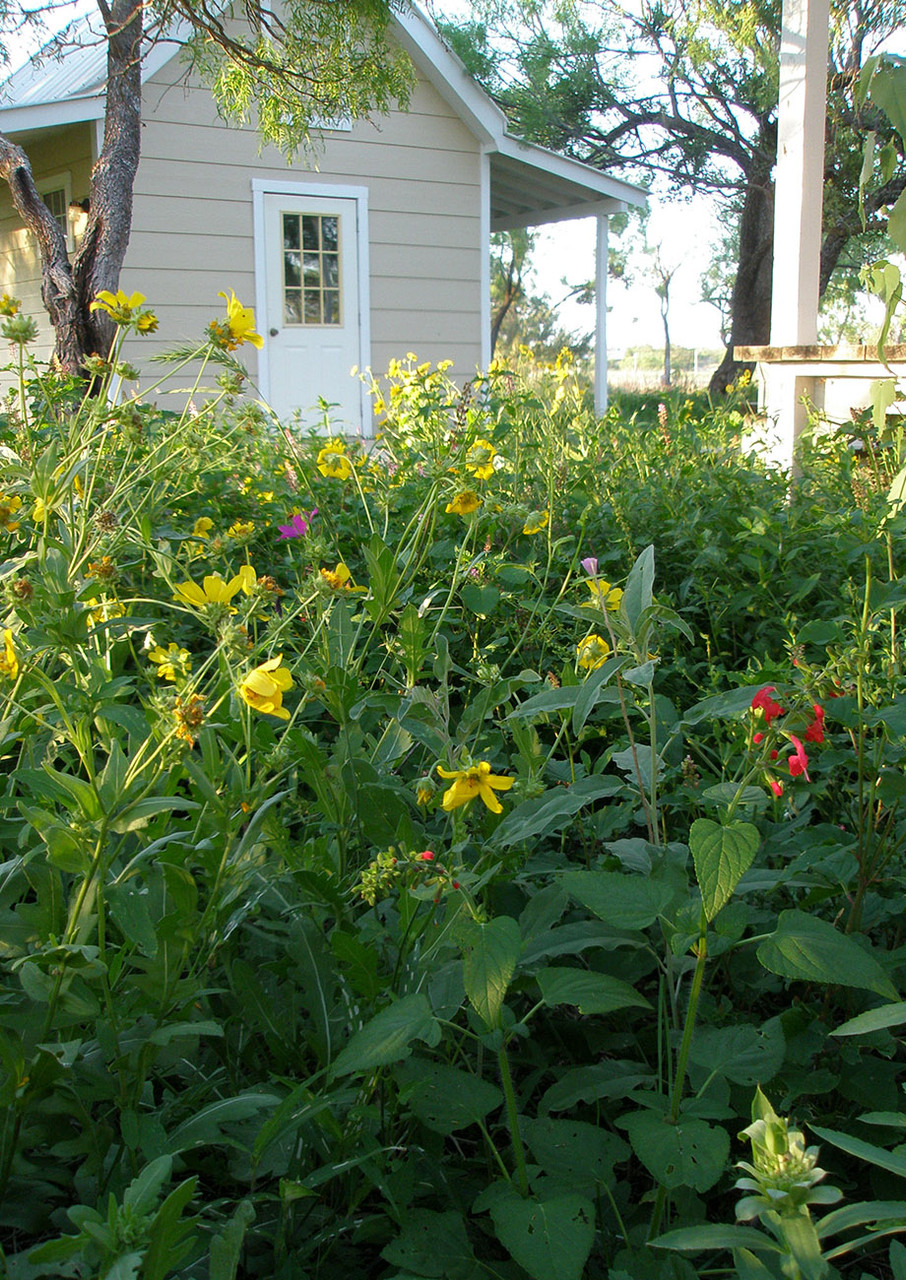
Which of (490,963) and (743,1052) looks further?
(743,1052)

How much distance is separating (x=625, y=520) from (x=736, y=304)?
47.6 ft

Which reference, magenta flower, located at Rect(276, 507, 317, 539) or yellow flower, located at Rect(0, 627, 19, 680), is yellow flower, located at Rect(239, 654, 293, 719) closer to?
yellow flower, located at Rect(0, 627, 19, 680)

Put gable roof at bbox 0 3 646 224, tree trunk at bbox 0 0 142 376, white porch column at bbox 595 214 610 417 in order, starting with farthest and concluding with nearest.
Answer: white porch column at bbox 595 214 610 417
gable roof at bbox 0 3 646 224
tree trunk at bbox 0 0 142 376

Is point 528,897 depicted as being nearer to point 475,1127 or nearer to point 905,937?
point 475,1127

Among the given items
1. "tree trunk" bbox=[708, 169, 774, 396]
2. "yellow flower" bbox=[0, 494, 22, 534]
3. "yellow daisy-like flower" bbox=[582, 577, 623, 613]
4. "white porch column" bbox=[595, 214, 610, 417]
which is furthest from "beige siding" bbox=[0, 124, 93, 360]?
"tree trunk" bbox=[708, 169, 774, 396]

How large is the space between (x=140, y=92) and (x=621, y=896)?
733 centimetres

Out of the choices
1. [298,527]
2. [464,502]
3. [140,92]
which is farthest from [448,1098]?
[140,92]

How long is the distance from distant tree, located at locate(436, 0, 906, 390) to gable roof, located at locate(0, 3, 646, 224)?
16.0 ft

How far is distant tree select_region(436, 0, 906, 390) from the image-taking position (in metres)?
15.1

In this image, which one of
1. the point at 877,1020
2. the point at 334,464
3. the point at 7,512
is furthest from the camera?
the point at 334,464

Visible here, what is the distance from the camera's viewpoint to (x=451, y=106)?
8469 millimetres

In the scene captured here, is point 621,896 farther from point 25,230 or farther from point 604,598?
point 25,230

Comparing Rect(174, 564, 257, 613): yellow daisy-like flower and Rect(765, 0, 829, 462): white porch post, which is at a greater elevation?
Rect(765, 0, 829, 462): white porch post

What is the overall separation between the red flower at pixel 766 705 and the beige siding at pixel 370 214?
23.3 feet
